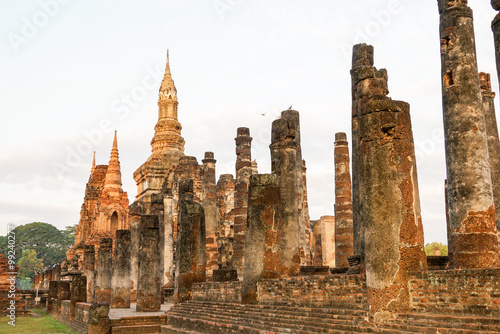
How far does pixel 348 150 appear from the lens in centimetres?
1784

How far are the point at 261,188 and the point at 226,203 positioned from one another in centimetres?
1653

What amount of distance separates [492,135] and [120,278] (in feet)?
43.3

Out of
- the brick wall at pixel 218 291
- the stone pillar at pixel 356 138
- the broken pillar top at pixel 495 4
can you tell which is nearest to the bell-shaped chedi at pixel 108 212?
the brick wall at pixel 218 291

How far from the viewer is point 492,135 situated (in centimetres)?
1149

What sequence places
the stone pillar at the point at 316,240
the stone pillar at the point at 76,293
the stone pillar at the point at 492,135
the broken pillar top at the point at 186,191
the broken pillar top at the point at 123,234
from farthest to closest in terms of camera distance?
1. the stone pillar at the point at 316,240
2. the broken pillar top at the point at 123,234
3. the stone pillar at the point at 76,293
4. the broken pillar top at the point at 186,191
5. the stone pillar at the point at 492,135

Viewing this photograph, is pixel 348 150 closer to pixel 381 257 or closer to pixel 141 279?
pixel 141 279

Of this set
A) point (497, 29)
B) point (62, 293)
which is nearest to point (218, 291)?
point (497, 29)

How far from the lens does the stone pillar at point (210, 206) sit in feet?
66.6

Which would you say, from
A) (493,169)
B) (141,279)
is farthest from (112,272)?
(493,169)

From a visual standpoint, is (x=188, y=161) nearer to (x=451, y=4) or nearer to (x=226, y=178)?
(x=226, y=178)

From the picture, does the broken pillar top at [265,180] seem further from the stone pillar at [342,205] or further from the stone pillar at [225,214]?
the stone pillar at [225,214]

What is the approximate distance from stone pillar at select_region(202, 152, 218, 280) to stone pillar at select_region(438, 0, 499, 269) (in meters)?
12.3

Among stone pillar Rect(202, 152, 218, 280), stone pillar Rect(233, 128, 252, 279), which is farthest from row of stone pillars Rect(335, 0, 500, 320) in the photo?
stone pillar Rect(202, 152, 218, 280)

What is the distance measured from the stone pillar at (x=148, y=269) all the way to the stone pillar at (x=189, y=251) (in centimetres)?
103
